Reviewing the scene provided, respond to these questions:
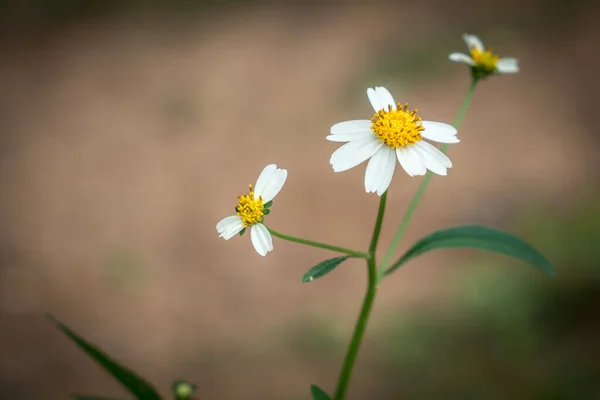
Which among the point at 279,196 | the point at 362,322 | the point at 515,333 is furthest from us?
the point at 279,196

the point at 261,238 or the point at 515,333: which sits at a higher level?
the point at 515,333

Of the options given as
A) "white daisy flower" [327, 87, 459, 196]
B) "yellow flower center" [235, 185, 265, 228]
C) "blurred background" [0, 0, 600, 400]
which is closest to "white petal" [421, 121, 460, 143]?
"white daisy flower" [327, 87, 459, 196]

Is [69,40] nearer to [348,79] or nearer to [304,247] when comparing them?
[348,79]

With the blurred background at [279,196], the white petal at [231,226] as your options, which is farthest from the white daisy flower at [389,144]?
the blurred background at [279,196]

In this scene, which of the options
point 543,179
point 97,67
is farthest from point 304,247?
point 97,67

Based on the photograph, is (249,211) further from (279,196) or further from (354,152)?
(279,196)

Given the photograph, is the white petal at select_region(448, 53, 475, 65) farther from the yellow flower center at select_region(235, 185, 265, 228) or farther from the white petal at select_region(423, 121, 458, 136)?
the yellow flower center at select_region(235, 185, 265, 228)

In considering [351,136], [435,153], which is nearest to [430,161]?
[435,153]

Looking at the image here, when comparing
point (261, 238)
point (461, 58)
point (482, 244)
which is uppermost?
point (461, 58)
